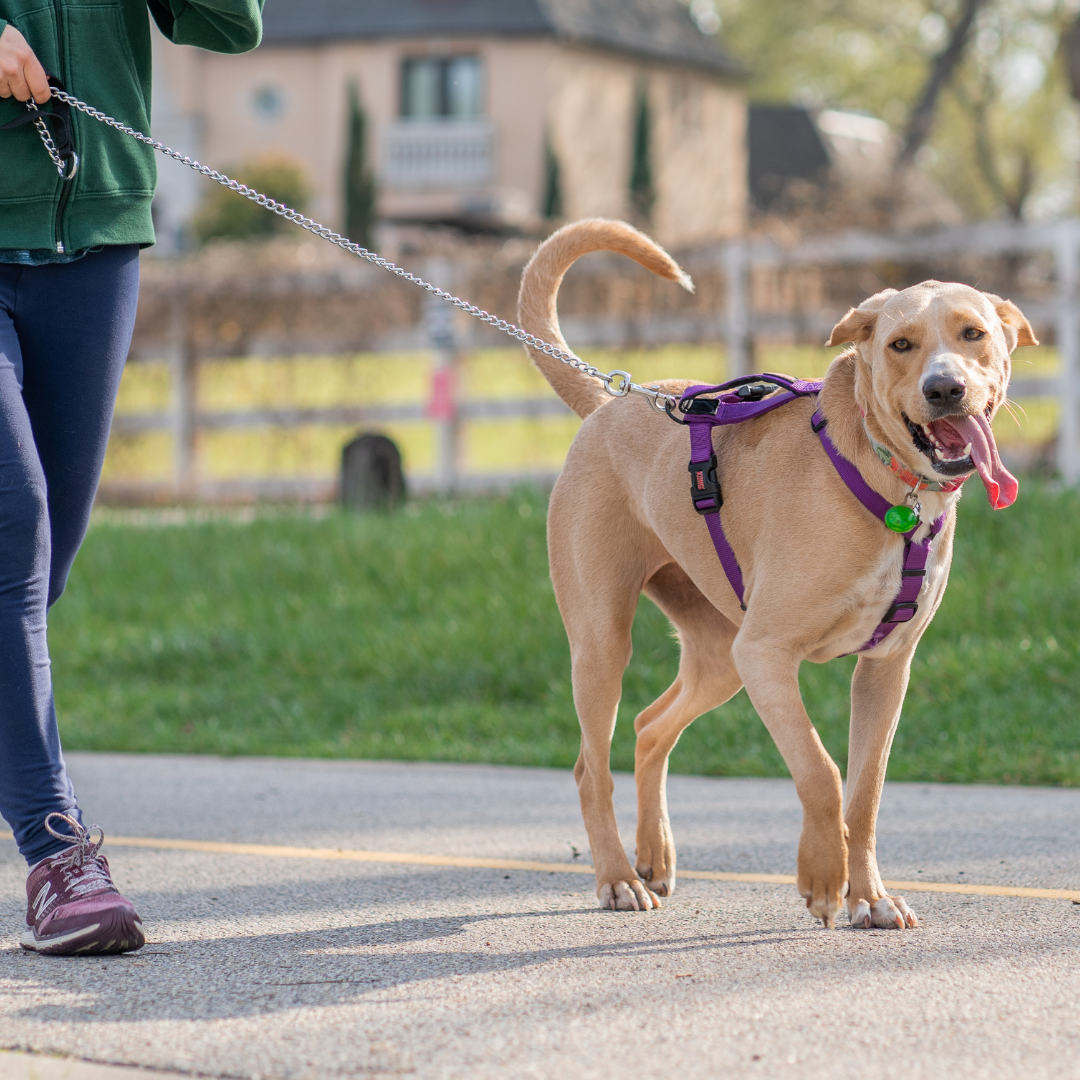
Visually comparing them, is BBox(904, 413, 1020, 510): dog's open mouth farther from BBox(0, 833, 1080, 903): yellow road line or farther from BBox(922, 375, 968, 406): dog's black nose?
BBox(0, 833, 1080, 903): yellow road line

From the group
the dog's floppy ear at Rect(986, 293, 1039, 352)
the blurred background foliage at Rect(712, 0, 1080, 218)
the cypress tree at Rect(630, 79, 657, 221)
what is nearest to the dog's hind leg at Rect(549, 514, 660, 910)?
the dog's floppy ear at Rect(986, 293, 1039, 352)

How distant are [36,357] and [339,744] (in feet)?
11.7

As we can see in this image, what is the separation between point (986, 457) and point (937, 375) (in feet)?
0.72

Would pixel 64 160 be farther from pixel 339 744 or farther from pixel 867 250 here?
pixel 867 250

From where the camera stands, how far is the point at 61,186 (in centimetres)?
374

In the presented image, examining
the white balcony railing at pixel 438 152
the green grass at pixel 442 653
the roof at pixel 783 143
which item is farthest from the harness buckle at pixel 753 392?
the roof at pixel 783 143

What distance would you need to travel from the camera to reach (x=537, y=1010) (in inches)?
123

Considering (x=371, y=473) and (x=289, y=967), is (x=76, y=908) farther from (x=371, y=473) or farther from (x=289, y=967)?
(x=371, y=473)

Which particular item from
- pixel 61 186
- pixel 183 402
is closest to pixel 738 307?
pixel 183 402

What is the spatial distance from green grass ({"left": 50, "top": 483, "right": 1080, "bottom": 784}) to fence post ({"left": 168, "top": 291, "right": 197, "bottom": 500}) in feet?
15.1

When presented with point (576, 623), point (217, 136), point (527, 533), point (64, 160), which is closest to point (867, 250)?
point (527, 533)

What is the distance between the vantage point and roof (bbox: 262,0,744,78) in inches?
1388

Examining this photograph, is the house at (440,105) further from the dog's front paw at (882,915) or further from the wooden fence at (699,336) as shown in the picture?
the dog's front paw at (882,915)

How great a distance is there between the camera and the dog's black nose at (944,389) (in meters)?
3.46
